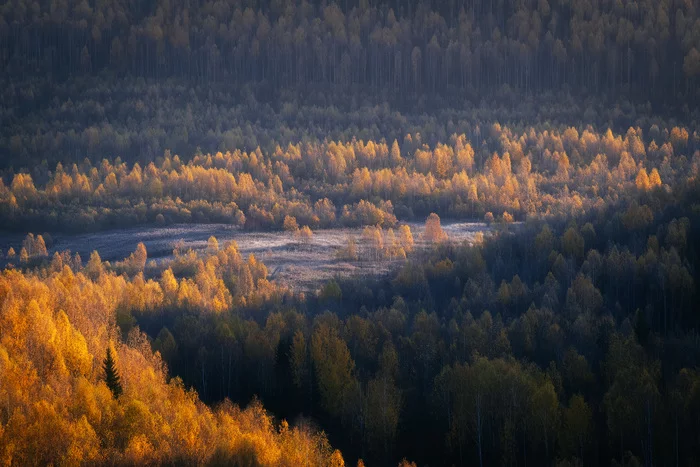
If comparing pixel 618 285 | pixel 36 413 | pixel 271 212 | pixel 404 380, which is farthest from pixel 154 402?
pixel 271 212

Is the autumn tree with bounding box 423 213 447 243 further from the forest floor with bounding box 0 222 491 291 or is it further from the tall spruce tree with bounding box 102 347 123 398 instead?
the tall spruce tree with bounding box 102 347 123 398

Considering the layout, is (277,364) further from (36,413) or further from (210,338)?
(36,413)

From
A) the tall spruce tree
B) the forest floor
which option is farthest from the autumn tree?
the tall spruce tree

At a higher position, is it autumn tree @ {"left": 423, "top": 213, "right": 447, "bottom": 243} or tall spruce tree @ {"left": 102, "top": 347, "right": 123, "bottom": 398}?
tall spruce tree @ {"left": 102, "top": 347, "right": 123, "bottom": 398}

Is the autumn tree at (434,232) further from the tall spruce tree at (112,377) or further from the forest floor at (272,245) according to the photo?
the tall spruce tree at (112,377)

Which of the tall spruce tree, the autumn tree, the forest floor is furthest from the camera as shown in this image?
the autumn tree

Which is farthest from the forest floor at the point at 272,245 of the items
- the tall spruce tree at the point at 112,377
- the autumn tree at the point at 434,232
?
the tall spruce tree at the point at 112,377
